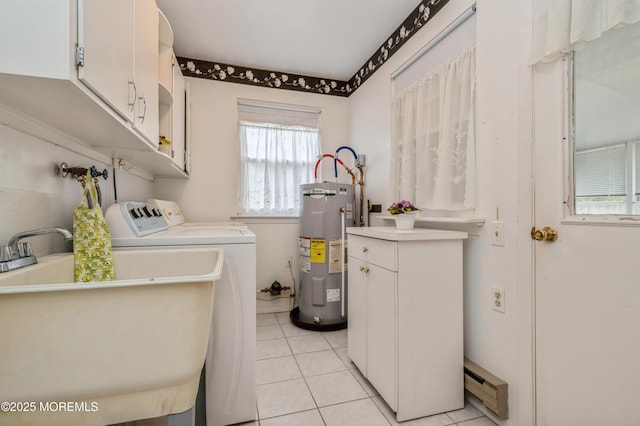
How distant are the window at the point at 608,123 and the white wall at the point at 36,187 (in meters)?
2.07

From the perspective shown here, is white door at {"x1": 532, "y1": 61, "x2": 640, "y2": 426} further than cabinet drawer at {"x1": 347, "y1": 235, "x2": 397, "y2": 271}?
No

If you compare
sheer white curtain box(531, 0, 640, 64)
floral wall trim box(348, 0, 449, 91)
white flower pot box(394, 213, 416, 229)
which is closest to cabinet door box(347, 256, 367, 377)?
white flower pot box(394, 213, 416, 229)

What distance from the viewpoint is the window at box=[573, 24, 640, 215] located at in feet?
3.19

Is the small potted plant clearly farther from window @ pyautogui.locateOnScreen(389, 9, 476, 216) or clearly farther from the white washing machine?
the white washing machine

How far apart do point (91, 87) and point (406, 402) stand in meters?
1.82

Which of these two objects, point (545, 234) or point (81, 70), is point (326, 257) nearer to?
point (545, 234)

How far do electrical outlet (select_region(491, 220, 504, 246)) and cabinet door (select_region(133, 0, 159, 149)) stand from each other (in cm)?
176

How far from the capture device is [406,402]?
1.42 metres

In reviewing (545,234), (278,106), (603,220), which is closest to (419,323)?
(545,234)

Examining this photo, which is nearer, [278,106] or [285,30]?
[285,30]

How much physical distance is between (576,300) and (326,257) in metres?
1.78

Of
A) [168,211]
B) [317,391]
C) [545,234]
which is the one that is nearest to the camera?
[545,234]

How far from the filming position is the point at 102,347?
644 millimetres

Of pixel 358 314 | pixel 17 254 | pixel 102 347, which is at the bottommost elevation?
pixel 358 314
